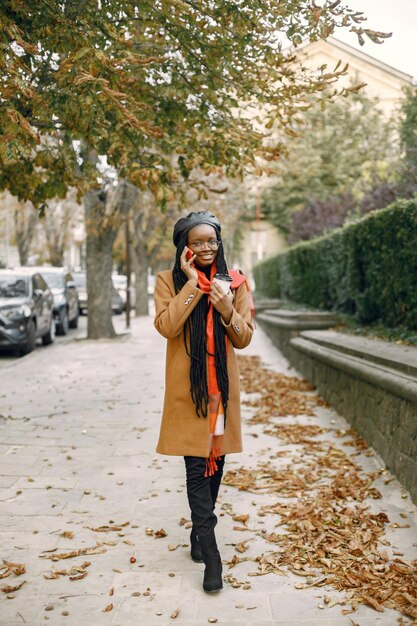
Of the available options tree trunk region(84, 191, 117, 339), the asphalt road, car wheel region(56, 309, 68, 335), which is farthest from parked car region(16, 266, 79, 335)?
tree trunk region(84, 191, 117, 339)

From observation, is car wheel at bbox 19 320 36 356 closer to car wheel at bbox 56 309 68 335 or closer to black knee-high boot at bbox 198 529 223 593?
car wheel at bbox 56 309 68 335

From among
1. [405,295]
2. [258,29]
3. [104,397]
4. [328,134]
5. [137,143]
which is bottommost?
[104,397]

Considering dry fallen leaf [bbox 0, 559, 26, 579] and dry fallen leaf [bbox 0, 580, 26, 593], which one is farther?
dry fallen leaf [bbox 0, 559, 26, 579]

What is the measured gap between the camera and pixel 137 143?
798cm

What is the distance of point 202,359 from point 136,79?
420cm

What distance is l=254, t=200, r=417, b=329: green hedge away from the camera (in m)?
8.53

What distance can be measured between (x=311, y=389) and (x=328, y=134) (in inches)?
1063

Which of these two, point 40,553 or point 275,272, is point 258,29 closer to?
point 40,553

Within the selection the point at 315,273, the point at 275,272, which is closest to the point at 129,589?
the point at 315,273

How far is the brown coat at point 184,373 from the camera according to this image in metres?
4.04

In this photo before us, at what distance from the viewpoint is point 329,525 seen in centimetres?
497

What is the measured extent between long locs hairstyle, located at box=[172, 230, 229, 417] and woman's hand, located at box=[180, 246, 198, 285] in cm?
6

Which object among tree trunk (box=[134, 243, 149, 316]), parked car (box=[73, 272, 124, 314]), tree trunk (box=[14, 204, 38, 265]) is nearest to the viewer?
tree trunk (box=[134, 243, 149, 316])

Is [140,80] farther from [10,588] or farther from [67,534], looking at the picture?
[10,588]
